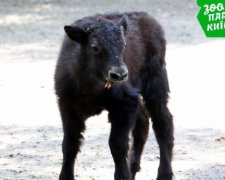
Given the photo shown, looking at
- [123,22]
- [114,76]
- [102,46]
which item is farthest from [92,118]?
[114,76]

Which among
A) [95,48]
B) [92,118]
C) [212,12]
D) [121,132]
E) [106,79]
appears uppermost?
[95,48]

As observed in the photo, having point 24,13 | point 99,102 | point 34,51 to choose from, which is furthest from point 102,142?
point 24,13

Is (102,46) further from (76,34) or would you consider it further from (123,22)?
(123,22)

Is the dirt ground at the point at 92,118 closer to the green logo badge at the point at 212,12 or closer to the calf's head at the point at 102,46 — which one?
the green logo badge at the point at 212,12

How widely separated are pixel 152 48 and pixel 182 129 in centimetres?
256

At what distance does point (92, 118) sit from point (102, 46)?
4135 millimetres

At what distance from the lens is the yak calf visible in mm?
6895

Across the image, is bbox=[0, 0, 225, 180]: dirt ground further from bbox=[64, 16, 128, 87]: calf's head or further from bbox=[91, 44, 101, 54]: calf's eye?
bbox=[91, 44, 101, 54]: calf's eye

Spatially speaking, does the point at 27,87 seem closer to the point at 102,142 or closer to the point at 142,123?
the point at 102,142

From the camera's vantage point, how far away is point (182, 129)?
33.9 feet

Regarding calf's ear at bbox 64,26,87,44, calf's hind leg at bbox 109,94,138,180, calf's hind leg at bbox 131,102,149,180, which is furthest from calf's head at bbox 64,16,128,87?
calf's hind leg at bbox 131,102,149,180

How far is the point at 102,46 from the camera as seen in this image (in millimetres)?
6867

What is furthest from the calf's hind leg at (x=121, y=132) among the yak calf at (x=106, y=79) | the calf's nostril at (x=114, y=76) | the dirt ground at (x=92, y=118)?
the dirt ground at (x=92, y=118)

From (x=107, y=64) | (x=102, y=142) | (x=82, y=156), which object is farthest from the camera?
(x=102, y=142)
